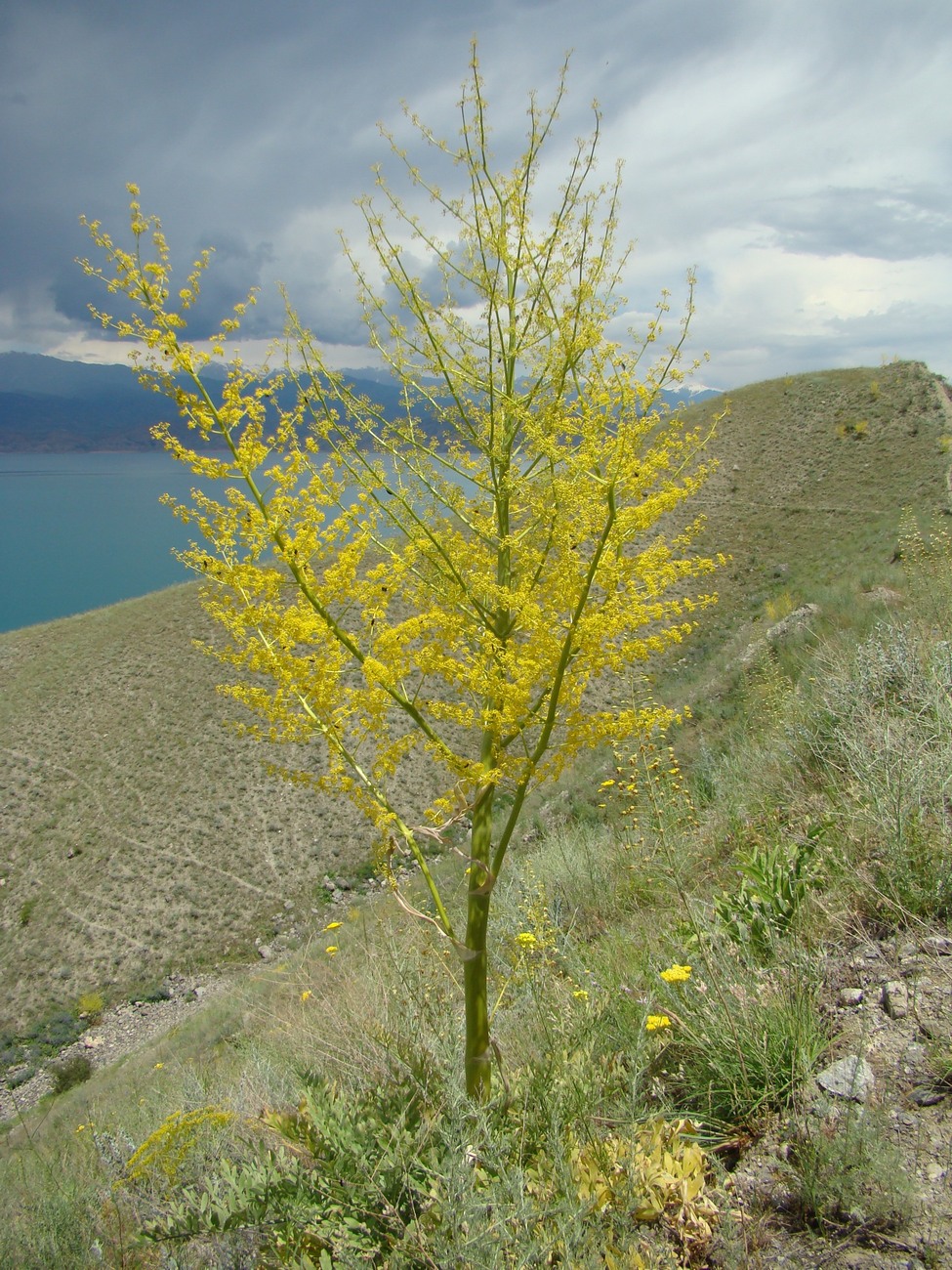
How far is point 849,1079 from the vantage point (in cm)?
246

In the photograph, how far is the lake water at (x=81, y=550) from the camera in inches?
3226

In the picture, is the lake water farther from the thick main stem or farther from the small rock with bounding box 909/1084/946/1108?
the small rock with bounding box 909/1084/946/1108

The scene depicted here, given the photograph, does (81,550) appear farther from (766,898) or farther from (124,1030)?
(766,898)

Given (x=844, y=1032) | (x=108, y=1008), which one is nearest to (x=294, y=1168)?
(x=844, y=1032)

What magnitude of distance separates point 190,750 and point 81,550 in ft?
321

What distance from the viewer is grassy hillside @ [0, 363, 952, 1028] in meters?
19.9

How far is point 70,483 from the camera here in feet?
634

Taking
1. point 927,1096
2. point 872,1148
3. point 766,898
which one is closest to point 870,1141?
point 872,1148

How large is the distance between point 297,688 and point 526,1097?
1.85 m

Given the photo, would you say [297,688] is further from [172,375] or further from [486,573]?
[172,375]

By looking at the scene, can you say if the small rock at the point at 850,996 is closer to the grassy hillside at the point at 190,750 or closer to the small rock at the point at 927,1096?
the small rock at the point at 927,1096

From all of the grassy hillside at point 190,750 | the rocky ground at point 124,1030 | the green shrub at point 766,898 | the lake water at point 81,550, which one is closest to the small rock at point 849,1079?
the green shrub at point 766,898

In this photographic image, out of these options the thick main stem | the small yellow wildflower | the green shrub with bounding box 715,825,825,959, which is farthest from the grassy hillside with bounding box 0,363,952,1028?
the thick main stem

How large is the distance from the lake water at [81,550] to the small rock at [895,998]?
55.1 metres
